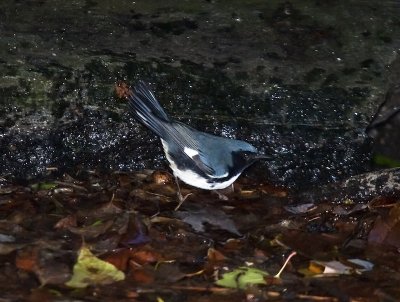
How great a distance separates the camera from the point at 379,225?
18.6 ft

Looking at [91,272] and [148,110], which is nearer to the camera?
[91,272]

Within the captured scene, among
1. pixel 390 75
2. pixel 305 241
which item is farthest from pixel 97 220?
pixel 390 75

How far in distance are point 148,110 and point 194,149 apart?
1.36 ft

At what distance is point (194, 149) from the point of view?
601cm

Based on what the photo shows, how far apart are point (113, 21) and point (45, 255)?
2329 mm

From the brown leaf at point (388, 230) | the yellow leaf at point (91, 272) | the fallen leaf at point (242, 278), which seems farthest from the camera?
the brown leaf at point (388, 230)

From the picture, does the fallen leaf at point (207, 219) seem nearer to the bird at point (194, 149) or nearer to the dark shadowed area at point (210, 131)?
the dark shadowed area at point (210, 131)

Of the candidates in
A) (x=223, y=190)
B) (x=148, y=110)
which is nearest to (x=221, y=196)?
(x=223, y=190)

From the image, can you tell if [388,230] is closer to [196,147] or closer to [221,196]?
[221,196]

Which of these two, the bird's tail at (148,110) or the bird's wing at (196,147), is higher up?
the bird's tail at (148,110)

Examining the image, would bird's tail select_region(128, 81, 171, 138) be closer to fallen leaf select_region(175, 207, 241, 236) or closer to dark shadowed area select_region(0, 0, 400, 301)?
dark shadowed area select_region(0, 0, 400, 301)

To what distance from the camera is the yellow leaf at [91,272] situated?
476 cm

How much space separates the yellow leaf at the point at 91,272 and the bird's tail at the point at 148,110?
125cm

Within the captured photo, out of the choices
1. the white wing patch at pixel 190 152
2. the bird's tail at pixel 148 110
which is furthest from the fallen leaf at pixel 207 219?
the bird's tail at pixel 148 110
